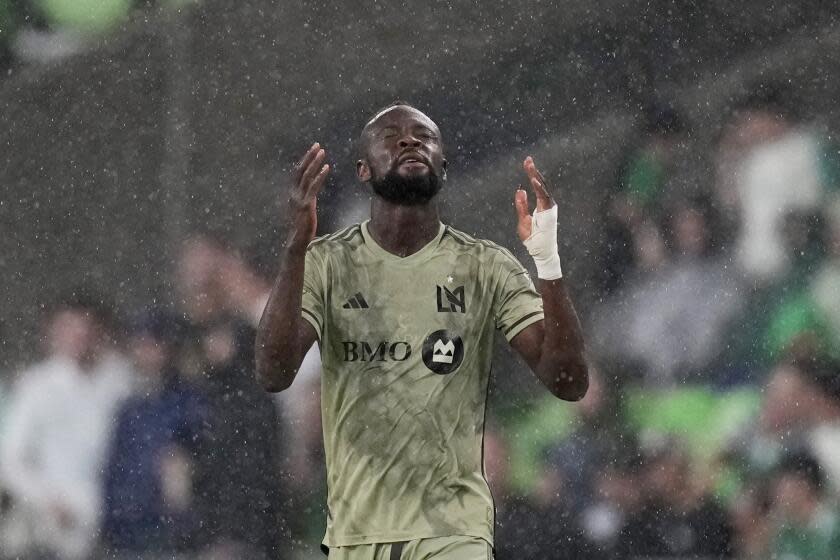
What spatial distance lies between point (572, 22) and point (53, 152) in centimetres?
242

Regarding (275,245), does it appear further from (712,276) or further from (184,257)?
(712,276)

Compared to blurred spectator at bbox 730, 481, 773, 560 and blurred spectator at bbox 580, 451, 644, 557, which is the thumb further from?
blurred spectator at bbox 730, 481, 773, 560

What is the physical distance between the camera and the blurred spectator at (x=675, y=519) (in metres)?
6.46

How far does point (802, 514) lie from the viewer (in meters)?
6.58

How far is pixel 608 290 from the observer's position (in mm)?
6719

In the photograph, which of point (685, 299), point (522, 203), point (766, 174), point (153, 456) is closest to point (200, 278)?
point (153, 456)

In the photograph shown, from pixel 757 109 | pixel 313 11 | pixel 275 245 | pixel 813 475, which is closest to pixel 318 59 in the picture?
pixel 313 11

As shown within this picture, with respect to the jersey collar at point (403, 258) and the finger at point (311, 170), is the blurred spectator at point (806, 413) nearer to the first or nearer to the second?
the jersey collar at point (403, 258)

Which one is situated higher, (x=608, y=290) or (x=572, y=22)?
(x=572, y=22)

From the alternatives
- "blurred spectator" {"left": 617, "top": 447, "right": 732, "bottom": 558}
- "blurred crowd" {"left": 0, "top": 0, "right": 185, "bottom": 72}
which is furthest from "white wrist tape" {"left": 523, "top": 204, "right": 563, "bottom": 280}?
"blurred crowd" {"left": 0, "top": 0, "right": 185, "bottom": 72}

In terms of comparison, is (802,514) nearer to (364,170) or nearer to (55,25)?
(364,170)

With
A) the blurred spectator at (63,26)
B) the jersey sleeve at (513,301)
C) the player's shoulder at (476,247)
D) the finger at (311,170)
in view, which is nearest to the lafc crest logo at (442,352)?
the jersey sleeve at (513,301)

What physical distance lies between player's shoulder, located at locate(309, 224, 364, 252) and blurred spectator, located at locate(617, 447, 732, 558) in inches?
116

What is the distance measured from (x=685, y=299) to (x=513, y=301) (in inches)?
119
